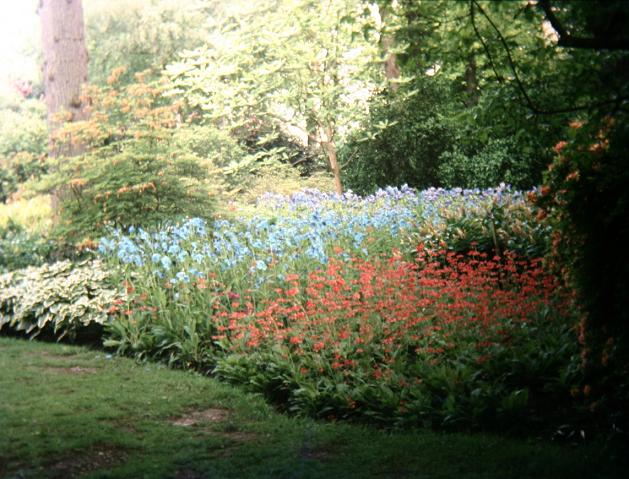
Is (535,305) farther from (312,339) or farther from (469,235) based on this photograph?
(469,235)

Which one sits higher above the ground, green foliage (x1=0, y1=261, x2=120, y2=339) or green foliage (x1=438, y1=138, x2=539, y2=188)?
green foliage (x1=438, y1=138, x2=539, y2=188)

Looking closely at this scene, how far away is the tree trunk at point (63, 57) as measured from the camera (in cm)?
1084

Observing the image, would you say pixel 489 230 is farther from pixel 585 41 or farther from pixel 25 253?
pixel 25 253

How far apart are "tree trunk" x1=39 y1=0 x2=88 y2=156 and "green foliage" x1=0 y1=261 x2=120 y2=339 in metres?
2.84

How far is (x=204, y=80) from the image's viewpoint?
14914 millimetres

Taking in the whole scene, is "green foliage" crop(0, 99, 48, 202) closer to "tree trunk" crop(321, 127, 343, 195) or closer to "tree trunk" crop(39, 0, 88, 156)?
"tree trunk" crop(39, 0, 88, 156)

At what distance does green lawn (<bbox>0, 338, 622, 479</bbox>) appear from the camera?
400 cm

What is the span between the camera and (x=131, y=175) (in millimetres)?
8719

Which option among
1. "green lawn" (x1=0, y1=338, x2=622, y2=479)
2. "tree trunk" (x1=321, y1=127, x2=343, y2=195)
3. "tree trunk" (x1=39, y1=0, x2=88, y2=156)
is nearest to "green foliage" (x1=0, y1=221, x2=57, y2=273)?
"tree trunk" (x1=39, y1=0, x2=88, y2=156)

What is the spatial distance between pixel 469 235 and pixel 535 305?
230 cm

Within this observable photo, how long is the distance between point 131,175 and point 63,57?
3351mm

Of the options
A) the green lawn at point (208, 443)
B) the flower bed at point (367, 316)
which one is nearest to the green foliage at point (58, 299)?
the flower bed at point (367, 316)

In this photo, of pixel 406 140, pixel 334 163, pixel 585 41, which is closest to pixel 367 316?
pixel 585 41

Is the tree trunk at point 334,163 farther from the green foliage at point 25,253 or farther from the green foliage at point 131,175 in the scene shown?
the green foliage at point 25,253
